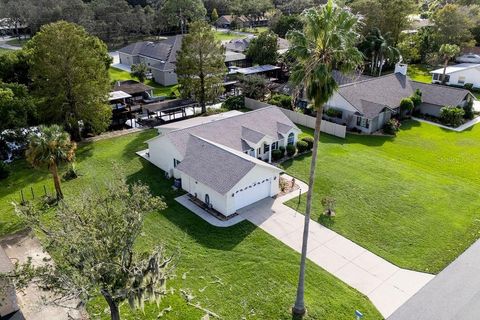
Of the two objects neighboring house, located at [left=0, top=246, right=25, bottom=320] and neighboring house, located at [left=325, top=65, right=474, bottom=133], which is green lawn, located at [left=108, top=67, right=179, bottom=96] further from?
neighboring house, located at [left=0, top=246, right=25, bottom=320]

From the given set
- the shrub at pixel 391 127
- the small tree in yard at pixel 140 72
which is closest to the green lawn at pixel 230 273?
the shrub at pixel 391 127

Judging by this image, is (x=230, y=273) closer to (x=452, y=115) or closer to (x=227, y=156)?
(x=227, y=156)

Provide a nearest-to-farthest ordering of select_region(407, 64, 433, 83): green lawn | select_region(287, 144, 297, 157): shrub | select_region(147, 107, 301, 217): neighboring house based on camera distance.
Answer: select_region(147, 107, 301, 217): neighboring house
select_region(287, 144, 297, 157): shrub
select_region(407, 64, 433, 83): green lawn

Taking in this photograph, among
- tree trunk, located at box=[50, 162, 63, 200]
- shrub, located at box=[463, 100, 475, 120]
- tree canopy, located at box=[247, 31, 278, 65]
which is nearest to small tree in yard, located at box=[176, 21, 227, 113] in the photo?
tree canopy, located at box=[247, 31, 278, 65]

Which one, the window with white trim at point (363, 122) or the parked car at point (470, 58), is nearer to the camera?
the window with white trim at point (363, 122)

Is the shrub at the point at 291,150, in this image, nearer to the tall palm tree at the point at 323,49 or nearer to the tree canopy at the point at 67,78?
the tree canopy at the point at 67,78

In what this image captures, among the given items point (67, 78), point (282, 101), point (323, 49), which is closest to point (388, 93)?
point (282, 101)

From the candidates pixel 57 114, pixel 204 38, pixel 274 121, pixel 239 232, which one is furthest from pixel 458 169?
pixel 57 114
